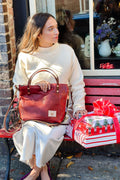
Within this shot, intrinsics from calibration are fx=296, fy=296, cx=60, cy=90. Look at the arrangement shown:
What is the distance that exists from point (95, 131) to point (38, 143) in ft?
1.79

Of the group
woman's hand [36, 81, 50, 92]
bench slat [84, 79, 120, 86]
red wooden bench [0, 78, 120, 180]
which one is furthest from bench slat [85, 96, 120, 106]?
woman's hand [36, 81, 50, 92]

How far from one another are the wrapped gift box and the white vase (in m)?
1.20

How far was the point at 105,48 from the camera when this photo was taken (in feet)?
12.7

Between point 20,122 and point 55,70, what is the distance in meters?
0.69

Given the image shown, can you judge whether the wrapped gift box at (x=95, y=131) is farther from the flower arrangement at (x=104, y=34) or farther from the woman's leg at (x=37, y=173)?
the flower arrangement at (x=104, y=34)

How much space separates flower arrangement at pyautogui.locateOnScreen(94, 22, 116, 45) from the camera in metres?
3.77

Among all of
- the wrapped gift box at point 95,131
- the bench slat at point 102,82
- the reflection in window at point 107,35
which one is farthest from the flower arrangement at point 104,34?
A: the wrapped gift box at point 95,131

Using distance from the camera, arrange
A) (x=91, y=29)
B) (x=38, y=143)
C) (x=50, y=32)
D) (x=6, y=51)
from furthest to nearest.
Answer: (x=91, y=29) → (x=6, y=51) → (x=50, y=32) → (x=38, y=143)

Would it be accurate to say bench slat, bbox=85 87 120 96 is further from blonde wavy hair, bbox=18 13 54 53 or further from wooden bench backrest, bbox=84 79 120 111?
blonde wavy hair, bbox=18 13 54 53

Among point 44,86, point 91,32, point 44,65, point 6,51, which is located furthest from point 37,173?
point 91,32

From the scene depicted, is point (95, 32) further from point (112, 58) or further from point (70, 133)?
point (70, 133)

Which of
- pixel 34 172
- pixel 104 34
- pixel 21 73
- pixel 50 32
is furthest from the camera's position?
pixel 104 34

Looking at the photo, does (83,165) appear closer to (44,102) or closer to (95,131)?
(95,131)

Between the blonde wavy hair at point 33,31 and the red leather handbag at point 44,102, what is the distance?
380mm
